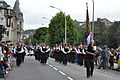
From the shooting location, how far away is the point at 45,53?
2481 cm

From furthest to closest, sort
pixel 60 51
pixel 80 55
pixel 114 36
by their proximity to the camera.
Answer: pixel 114 36, pixel 80 55, pixel 60 51

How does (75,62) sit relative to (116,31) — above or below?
below

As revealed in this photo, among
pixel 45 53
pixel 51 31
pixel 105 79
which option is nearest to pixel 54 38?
pixel 51 31

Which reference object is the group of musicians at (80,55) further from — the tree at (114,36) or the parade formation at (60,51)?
the tree at (114,36)

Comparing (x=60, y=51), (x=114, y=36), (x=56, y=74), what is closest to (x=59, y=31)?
(x=114, y=36)

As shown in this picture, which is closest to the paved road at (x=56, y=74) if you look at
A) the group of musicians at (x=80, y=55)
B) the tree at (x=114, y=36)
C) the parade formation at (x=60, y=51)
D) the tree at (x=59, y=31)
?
the parade formation at (x=60, y=51)

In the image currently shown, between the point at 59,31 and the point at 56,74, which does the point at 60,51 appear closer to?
the point at 56,74

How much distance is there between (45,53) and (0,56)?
1139cm

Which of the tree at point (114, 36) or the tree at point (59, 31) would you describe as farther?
the tree at point (114, 36)

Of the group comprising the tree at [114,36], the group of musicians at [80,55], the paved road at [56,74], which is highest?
the tree at [114,36]

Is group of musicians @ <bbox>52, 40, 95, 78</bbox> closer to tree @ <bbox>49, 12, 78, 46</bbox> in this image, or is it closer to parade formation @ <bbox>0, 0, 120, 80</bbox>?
parade formation @ <bbox>0, 0, 120, 80</bbox>

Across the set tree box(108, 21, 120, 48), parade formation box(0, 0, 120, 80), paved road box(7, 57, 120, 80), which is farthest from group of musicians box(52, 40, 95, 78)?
tree box(108, 21, 120, 48)

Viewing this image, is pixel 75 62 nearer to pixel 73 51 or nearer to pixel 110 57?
pixel 73 51

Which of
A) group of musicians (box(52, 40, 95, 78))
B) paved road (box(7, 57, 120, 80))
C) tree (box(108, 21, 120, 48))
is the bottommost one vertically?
paved road (box(7, 57, 120, 80))
